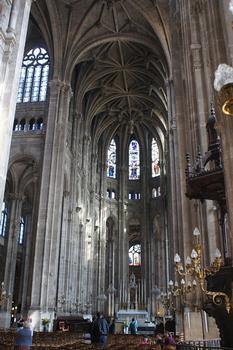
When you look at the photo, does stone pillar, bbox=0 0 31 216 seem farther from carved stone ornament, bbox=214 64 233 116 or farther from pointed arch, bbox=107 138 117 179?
pointed arch, bbox=107 138 117 179

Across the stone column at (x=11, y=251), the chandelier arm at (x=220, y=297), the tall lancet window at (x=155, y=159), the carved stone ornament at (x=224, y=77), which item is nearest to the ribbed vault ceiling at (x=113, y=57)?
the tall lancet window at (x=155, y=159)

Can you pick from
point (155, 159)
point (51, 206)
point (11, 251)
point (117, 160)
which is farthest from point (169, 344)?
point (117, 160)

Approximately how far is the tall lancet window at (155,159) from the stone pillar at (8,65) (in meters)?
26.9

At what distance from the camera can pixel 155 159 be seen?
4250 cm

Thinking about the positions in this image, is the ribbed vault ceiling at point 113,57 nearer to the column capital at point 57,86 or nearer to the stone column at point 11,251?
the column capital at point 57,86

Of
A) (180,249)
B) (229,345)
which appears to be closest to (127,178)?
(180,249)

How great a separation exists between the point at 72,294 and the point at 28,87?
53.4 feet

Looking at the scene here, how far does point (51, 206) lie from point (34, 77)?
11167mm

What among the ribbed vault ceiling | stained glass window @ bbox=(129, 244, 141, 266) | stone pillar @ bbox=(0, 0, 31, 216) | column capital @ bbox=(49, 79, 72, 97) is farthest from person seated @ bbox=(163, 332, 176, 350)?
stained glass window @ bbox=(129, 244, 141, 266)

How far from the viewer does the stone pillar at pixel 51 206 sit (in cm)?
2188

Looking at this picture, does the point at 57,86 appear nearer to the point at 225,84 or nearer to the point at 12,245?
the point at 12,245

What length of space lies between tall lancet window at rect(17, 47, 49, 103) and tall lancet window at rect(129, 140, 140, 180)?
1737 centimetres

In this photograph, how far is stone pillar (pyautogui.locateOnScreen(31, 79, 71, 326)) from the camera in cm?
2188

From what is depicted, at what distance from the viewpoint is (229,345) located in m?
7.66
